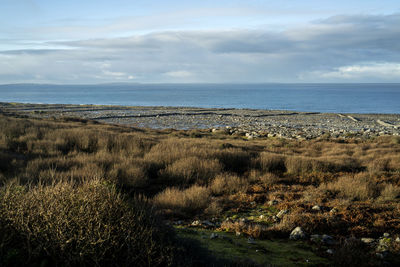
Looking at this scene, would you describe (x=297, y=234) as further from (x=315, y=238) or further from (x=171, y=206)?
(x=171, y=206)

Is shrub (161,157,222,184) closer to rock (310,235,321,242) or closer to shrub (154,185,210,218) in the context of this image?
shrub (154,185,210,218)

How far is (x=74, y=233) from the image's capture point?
321 centimetres

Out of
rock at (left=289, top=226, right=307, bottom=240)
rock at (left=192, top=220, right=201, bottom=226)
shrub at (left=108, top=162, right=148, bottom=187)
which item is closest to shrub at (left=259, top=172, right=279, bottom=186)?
shrub at (left=108, top=162, right=148, bottom=187)

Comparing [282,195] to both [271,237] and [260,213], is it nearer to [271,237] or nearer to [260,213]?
[260,213]

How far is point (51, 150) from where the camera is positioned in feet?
43.9

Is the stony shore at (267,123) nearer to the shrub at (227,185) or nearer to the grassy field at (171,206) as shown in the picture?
the grassy field at (171,206)

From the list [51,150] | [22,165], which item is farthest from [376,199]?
[51,150]

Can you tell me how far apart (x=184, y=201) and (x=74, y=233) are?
15.3 ft

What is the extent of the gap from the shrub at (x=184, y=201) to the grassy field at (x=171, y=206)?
0.09 feet

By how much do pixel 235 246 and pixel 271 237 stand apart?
1.07m

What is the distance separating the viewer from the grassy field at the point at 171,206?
3.34 m

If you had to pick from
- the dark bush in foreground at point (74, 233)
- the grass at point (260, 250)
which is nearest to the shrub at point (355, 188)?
the grass at point (260, 250)

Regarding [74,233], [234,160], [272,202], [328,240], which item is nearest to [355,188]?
[272,202]

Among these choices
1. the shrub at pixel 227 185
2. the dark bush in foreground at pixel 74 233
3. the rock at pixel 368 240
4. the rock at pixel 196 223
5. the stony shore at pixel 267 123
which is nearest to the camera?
the dark bush in foreground at pixel 74 233
